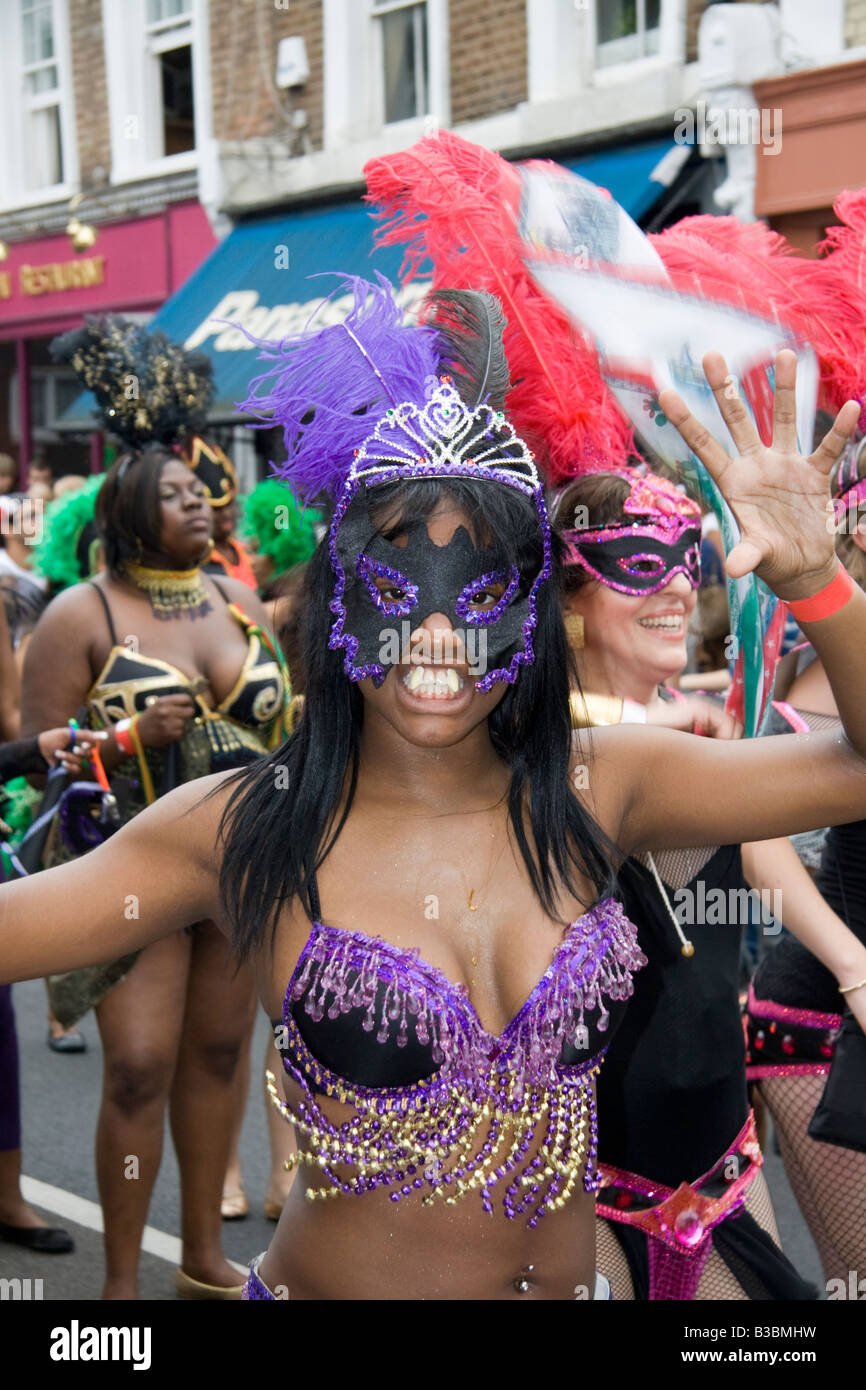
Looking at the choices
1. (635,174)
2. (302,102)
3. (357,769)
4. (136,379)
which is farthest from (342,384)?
(302,102)

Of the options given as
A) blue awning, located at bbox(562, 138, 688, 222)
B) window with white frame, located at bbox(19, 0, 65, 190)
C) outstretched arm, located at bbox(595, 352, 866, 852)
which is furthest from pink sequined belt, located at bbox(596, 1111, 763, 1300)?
window with white frame, located at bbox(19, 0, 65, 190)

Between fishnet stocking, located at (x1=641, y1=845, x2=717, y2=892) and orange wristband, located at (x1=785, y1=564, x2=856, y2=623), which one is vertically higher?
orange wristband, located at (x1=785, y1=564, x2=856, y2=623)

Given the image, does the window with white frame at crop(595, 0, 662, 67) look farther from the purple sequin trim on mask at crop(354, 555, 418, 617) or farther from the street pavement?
the purple sequin trim on mask at crop(354, 555, 418, 617)

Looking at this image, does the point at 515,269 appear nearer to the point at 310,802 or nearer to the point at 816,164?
the point at 310,802

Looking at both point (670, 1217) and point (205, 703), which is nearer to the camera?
point (670, 1217)

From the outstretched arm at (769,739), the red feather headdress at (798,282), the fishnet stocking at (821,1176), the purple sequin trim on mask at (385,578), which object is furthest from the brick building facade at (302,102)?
the purple sequin trim on mask at (385,578)

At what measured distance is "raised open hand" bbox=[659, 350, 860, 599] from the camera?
197 centimetres

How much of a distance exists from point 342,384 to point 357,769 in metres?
0.58

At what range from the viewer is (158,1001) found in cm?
375

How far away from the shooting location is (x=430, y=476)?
2.15 meters

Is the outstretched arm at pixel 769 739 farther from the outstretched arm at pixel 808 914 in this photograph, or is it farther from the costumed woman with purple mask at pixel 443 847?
the outstretched arm at pixel 808 914

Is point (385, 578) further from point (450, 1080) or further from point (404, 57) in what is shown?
point (404, 57)

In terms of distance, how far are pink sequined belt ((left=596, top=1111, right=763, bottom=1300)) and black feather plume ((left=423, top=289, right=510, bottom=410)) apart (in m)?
1.43
